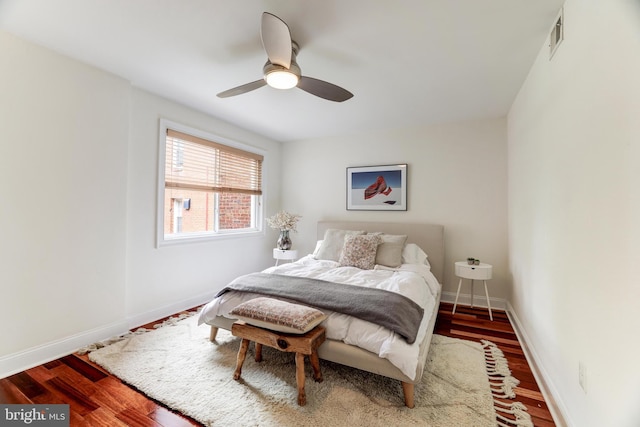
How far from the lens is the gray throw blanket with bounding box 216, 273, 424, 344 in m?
1.82

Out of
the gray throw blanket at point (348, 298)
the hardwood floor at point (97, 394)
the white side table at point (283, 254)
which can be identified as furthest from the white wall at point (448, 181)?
the gray throw blanket at point (348, 298)

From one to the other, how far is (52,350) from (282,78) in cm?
277

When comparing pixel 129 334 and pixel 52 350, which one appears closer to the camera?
pixel 52 350

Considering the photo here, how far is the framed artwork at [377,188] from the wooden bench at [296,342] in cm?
251

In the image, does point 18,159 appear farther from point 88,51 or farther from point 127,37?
point 127,37

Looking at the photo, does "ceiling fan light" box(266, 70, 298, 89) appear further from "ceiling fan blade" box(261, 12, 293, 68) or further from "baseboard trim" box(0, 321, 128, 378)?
"baseboard trim" box(0, 321, 128, 378)

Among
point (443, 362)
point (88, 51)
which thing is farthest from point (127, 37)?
point (443, 362)

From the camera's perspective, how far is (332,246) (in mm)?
3557

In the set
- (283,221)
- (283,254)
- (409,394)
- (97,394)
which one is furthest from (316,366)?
(283,221)

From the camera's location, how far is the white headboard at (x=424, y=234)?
3564mm

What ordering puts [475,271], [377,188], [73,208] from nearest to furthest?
1. [73,208]
2. [475,271]
3. [377,188]

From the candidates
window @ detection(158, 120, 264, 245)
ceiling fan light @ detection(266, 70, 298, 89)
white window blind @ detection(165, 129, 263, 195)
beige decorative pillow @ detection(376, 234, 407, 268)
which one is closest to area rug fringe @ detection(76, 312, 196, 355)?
window @ detection(158, 120, 264, 245)

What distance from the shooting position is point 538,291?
2.05 m

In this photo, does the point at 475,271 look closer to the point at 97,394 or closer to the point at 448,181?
the point at 448,181
